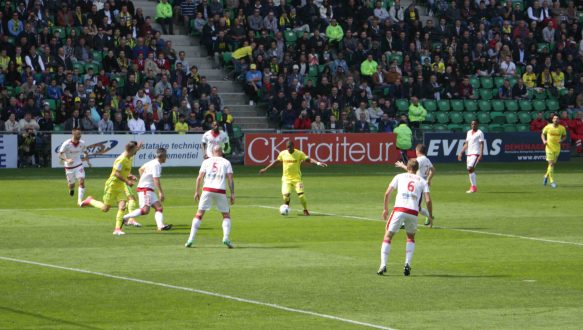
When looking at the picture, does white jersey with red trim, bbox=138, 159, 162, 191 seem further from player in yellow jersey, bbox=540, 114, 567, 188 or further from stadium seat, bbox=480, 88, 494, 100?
stadium seat, bbox=480, 88, 494, 100

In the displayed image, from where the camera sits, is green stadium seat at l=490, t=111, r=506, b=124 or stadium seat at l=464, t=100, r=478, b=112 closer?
stadium seat at l=464, t=100, r=478, b=112

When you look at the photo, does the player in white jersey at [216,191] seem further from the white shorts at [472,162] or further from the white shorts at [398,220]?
the white shorts at [472,162]

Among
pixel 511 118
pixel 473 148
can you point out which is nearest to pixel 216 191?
pixel 473 148

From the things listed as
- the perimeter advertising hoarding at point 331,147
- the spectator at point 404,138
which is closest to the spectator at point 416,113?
the perimeter advertising hoarding at point 331,147

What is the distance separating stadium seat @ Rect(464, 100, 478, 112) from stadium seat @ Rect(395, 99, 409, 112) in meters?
3.58

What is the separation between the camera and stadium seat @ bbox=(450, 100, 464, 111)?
2180 inches

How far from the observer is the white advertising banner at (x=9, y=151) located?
1780 inches

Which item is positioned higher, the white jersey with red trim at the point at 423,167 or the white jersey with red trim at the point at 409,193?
the white jersey with red trim at the point at 409,193

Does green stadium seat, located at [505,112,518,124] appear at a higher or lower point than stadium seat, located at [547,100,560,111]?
lower

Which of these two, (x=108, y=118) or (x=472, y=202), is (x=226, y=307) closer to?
(x=472, y=202)

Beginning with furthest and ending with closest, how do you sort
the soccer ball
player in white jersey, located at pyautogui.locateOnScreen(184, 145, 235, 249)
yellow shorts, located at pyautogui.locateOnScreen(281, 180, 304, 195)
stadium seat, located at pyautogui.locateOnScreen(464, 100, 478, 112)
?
stadium seat, located at pyautogui.locateOnScreen(464, 100, 478, 112) → yellow shorts, located at pyautogui.locateOnScreen(281, 180, 304, 195) → the soccer ball → player in white jersey, located at pyautogui.locateOnScreen(184, 145, 235, 249)

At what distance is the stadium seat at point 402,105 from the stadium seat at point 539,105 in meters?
7.08

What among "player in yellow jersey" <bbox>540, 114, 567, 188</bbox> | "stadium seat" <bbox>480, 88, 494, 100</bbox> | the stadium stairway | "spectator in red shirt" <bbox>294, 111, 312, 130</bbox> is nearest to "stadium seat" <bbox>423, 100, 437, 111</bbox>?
"stadium seat" <bbox>480, 88, 494, 100</bbox>

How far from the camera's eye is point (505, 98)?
5694 centimetres
